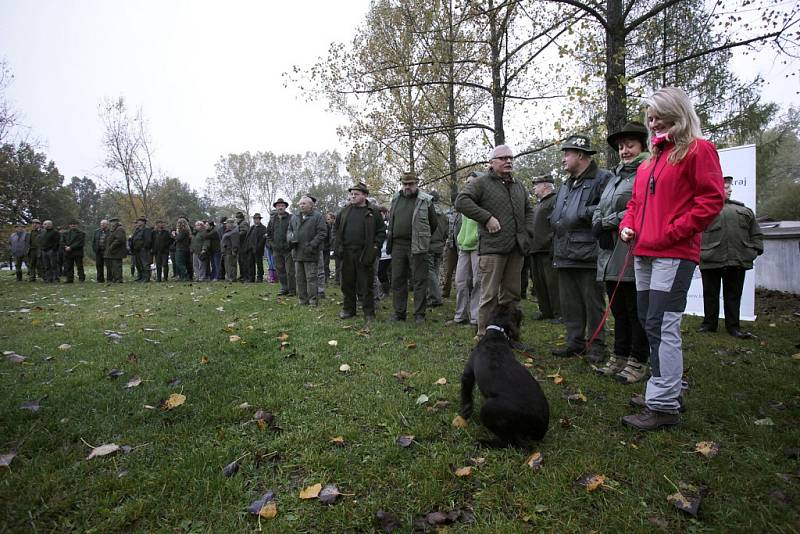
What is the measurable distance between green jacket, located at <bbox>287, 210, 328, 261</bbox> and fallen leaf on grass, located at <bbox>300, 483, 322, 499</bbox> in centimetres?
620

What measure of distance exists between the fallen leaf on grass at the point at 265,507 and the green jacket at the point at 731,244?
627cm

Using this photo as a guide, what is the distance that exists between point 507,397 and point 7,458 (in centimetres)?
322

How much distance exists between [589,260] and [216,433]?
3.94 metres

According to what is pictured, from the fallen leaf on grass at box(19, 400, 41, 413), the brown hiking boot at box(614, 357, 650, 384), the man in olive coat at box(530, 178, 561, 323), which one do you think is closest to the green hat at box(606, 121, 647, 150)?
the brown hiking boot at box(614, 357, 650, 384)

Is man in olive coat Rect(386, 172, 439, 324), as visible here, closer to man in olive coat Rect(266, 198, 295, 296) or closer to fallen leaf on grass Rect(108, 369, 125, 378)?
man in olive coat Rect(266, 198, 295, 296)

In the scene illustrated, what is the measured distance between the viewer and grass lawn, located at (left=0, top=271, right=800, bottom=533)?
220 cm

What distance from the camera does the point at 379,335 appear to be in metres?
5.93

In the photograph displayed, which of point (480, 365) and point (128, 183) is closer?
point (480, 365)

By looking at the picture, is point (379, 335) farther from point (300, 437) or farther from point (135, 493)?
point (135, 493)

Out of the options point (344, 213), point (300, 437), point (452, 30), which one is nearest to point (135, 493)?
point (300, 437)

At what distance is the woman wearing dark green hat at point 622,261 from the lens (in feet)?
12.9

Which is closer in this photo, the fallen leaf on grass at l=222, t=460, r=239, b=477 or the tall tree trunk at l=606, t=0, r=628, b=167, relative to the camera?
the fallen leaf on grass at l=222, t=460, r=239, b=477

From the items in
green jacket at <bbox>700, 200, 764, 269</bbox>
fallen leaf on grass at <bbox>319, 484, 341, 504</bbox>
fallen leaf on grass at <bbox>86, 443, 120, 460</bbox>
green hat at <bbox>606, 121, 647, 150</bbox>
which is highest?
green hat at <bbox>606, 121, 647, 150</bbox>

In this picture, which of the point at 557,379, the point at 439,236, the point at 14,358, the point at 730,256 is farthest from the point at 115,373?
the point at 730,256
